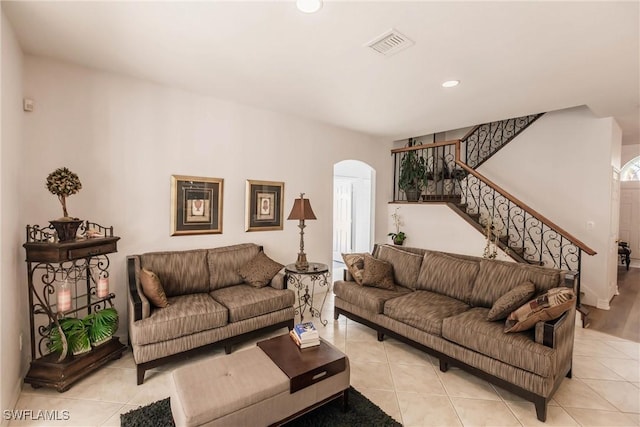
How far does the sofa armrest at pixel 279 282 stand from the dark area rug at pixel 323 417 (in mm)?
1459

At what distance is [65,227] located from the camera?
2461 mm

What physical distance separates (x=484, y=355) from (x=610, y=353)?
182 centimetres

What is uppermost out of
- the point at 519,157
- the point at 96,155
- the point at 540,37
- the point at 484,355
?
the point at 540,37

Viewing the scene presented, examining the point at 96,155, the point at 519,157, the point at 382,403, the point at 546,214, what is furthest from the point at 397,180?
the point at 96,155

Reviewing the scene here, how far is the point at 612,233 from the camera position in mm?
4574

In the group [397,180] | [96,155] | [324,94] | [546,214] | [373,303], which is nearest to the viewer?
[96,155]

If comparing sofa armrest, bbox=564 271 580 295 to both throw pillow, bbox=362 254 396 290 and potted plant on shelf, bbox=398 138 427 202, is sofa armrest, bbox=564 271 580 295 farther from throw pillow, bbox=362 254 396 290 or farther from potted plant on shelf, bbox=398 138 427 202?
potted plant on shelf, bbox=398 138 427 202

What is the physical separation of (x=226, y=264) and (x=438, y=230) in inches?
139

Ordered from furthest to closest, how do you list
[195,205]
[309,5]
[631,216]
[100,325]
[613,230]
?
[631,216], [613,230], [195,205], [100,325], [309,5]

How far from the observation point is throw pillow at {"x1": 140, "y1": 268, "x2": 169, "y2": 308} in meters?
2.77

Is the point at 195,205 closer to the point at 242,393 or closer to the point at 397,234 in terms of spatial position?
the point at 242,393

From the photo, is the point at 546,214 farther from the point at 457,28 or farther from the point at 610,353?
the point at 457,28

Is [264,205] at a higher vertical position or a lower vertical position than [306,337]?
higher

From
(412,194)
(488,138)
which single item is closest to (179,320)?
(412,194)
